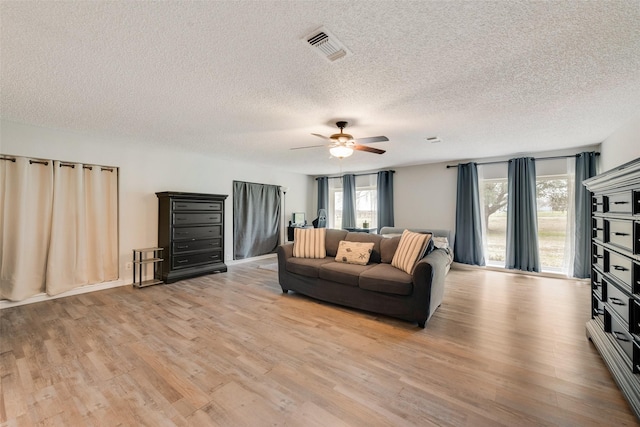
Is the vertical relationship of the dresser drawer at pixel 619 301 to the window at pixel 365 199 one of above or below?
below

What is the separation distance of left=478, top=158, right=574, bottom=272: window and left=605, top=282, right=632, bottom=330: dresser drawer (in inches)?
133

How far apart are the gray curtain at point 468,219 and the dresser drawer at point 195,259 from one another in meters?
5.09

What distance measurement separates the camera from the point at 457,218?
5586mm

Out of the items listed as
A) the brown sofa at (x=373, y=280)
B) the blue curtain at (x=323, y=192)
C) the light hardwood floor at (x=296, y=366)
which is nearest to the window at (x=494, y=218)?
the light hardwood floor at (x=296, y=366)

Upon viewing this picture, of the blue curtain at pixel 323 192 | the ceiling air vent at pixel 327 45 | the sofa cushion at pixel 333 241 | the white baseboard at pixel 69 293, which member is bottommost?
the white baseboard at pixel 69 293

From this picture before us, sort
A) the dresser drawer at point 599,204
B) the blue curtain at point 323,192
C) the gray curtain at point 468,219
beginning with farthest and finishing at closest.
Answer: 1. the blue curtain at point 323,192
2. the gray curtain at point 468,219
3. the dresser drawer at point 599,204

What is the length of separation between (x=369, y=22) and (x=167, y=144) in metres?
4.08

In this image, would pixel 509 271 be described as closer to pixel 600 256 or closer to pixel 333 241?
pixel 600 256

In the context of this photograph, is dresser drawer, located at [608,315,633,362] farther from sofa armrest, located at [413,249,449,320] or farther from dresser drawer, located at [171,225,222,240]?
dresser drawer, located at [171,225,222,240]

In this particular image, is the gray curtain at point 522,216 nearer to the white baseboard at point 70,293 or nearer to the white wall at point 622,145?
the white wall at point 622,145

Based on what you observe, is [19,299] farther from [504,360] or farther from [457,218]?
[457,218]

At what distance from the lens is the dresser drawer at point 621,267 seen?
5.50 ft

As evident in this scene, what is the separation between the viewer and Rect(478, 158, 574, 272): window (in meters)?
4.65

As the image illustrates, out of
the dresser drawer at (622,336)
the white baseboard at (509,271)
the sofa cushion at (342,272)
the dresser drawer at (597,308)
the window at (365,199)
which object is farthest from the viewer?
the window at (365,199)
